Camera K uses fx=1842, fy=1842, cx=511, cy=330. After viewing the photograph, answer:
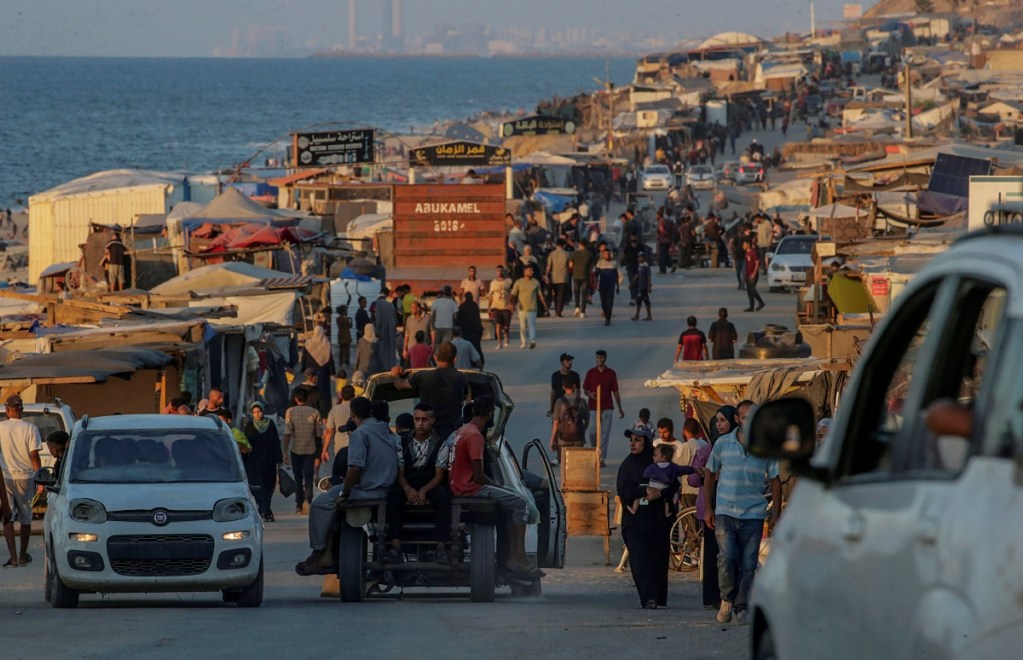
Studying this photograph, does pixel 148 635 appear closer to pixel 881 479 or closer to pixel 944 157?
pixel 881 479

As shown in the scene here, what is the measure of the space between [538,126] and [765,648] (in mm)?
56727

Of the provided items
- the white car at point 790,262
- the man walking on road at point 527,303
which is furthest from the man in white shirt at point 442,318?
the white car at point 790,262

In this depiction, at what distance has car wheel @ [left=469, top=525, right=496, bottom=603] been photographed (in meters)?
12.7

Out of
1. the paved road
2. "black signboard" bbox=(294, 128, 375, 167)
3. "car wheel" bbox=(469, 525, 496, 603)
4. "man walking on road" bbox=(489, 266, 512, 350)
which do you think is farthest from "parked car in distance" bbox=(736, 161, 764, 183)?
"car wheel" bbox=(469, 525, 496, 603)

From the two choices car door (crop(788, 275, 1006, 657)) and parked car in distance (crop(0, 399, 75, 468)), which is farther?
parked car in distance (crop(0, 399, 75, 468))

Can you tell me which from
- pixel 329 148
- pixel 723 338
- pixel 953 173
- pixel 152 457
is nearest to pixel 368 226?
pixel 329 148

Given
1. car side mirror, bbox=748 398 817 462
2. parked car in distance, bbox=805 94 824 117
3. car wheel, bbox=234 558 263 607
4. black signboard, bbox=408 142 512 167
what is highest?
parked car in distance, bbox=805 94 824 117

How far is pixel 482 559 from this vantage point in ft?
41.7

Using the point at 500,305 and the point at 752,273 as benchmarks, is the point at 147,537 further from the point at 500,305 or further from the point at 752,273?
the point at 752,273

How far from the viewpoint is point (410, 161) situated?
43594 mm

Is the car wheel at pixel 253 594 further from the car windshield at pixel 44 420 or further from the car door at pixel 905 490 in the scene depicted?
the car door at pixel 905 490

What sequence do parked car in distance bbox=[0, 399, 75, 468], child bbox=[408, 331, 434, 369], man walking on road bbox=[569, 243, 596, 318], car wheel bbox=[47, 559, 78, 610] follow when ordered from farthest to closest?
man walking on road bbox=[569, 243, 596, 318] < child bbox=[408, 331, 434, 369] < parked car in distance bbox=[0, 399, 75, 468] < car wheel bbox=[47, 559, 78, 610]

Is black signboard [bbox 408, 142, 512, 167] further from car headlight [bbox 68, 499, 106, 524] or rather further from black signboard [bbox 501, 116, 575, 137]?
car headlight [bbox 68, 499, 106, 524]

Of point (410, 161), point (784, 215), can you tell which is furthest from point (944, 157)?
point (784, 215)
